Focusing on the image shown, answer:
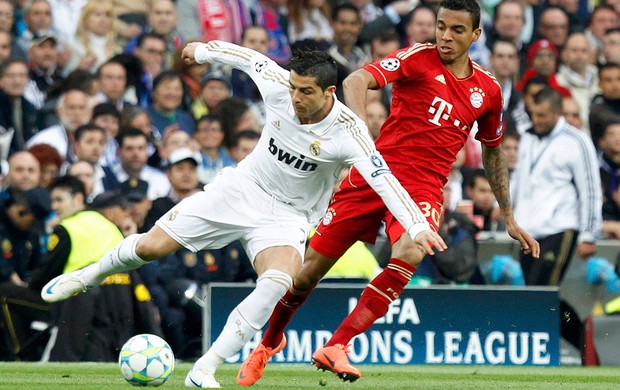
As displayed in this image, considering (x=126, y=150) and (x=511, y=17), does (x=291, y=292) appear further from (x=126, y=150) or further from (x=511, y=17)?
(x=511, y=17)

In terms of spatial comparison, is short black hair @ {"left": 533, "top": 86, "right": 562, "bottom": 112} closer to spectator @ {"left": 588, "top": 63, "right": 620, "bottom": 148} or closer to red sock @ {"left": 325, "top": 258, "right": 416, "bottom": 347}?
spectator @ {"left": 588, "top": 63, "right": 620, "bottom": 148}

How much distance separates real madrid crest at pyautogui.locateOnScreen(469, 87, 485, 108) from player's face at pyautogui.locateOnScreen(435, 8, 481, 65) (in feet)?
0.88

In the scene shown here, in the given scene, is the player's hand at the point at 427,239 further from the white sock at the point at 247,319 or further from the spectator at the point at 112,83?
the spectator at the point at 112,83

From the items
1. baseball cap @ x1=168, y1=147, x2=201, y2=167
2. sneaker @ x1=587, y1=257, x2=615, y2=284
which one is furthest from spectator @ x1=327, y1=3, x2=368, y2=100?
sneaker @ x1=587, y1=257, x2=615, y2=284

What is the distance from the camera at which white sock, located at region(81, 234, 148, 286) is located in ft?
31.6

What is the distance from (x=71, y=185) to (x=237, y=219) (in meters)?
4.35

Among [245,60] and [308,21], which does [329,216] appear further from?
[308,21]

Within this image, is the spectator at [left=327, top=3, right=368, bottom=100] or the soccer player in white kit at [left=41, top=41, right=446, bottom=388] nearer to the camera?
the soccer player in white kit at [left=41, top=41, right=446, bottom=388]

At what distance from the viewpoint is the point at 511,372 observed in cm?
1198

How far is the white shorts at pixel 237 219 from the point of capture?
9344mm

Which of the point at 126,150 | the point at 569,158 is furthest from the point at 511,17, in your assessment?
the point at 126,150

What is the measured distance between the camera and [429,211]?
9789 mm

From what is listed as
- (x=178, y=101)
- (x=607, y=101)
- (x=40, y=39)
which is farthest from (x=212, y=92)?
(x=607, y=101)

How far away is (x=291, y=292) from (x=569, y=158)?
211 inches
